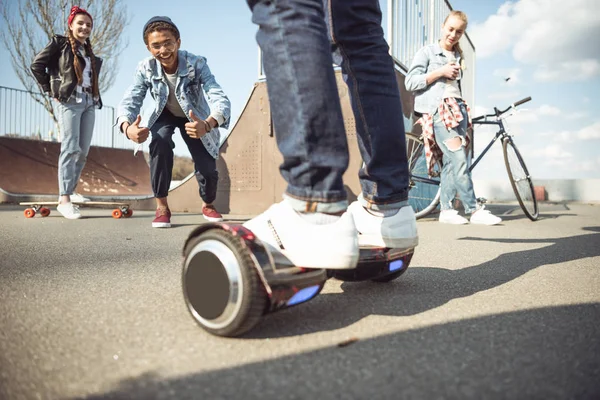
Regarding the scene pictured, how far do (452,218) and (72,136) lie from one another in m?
3.65

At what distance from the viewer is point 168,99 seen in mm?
3502

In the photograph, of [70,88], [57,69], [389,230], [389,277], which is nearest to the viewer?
[389,230]

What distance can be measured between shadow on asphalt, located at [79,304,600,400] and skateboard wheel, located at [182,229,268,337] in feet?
0.38

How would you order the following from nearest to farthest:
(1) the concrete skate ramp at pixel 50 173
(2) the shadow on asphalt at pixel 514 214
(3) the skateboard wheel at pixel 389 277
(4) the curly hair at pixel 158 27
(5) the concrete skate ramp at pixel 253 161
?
(3) the skateboard wheel at pixel 389 277 < (4) the curly hair at pixel 158 27 < (2) the shadow on asphalt at pixel 514 214 < (5) the concrete skate ramp at pixel 253 161 < (1) the concrete skate ramp at pixel 50 173

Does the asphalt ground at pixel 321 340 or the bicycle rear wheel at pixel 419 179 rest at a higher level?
the bicycle rear wheel at pixel 419 179

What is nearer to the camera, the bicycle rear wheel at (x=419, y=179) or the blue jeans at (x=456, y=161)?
the blue jeans at (x=456, y=161)

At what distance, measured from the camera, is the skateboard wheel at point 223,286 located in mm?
860

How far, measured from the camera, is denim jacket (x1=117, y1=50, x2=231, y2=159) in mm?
3293

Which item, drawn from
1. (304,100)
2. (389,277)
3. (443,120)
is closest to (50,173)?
(443,120)

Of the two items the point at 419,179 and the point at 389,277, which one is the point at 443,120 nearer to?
the point at 419,179

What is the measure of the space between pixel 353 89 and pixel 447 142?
8.75 ft

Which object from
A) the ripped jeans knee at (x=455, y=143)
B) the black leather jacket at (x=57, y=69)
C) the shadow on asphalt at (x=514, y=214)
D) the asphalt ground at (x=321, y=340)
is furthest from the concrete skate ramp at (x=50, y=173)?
the asphalt ground at (x=321, y=340)

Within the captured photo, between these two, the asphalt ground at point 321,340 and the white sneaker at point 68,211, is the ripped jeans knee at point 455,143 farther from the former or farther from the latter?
the white sneaker at point 68,211

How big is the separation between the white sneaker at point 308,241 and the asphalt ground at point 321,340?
16 cm
